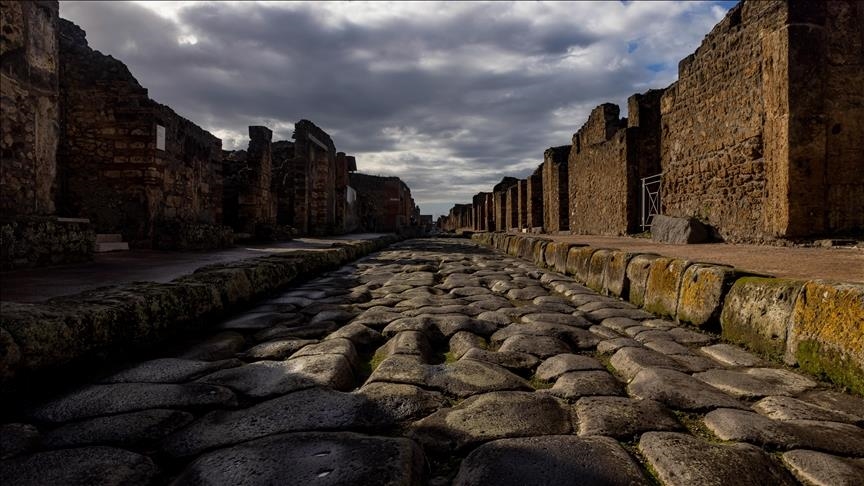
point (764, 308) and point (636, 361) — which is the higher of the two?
point (764, 308)

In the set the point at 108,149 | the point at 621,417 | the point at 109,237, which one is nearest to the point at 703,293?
the point at 621,417

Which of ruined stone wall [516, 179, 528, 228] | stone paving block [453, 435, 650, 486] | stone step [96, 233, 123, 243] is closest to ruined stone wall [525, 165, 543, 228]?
ruined stone wall [516, 179, 528, 228]

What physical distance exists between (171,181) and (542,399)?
8.58 meters

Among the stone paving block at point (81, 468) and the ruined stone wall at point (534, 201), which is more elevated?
the ruined stone wall at point (534, 201)

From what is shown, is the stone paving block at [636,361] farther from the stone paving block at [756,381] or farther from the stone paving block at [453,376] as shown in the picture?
the stone paving block at [453,376]

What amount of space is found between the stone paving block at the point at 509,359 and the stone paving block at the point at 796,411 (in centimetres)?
81

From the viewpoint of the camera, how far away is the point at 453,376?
1.84 meters

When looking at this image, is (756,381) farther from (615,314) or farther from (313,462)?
(313,462)

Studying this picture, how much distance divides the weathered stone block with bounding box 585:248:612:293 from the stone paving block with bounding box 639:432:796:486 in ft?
10.2

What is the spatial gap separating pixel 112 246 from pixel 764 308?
7.61 metres

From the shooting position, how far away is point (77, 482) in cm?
108

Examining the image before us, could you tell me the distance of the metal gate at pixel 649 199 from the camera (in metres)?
9.72

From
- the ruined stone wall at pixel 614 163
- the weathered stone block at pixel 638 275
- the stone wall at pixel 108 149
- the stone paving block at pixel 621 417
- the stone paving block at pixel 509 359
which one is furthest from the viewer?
the ruined stone wall at pixel 614 163

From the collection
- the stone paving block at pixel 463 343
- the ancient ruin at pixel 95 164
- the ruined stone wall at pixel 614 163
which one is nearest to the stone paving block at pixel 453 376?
the stone paving block at pixel 463 343
